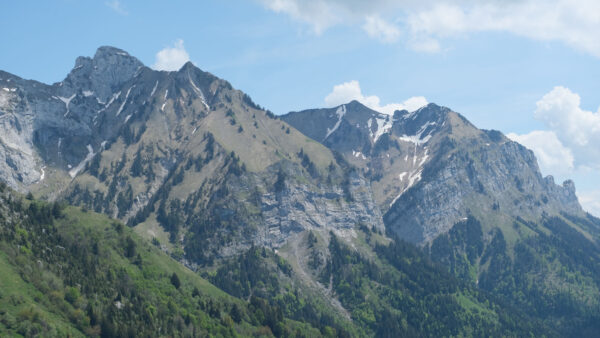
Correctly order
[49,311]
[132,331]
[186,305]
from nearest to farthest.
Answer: [49,311] → [132,331] → [186,305]

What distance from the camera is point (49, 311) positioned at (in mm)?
144125

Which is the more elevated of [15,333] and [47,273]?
[47,273]

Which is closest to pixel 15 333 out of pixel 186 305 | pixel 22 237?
pixel 22 237

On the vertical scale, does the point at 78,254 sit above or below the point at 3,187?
below

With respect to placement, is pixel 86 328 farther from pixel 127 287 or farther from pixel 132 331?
pixel 127 287

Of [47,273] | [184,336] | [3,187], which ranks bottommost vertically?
[184,336]

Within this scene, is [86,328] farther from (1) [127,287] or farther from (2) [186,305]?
(2) [186,305]

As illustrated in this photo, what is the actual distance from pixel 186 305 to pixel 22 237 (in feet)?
207

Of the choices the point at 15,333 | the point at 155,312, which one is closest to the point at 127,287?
the point at 155,312

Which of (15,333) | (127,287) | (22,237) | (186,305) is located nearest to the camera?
(15,333)

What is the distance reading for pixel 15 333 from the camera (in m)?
127

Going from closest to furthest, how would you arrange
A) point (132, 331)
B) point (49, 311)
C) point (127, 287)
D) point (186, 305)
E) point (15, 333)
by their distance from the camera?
point (15, 333)
point (49, 311)
point (132, 331)
point (127, 287)
point (186, 305)

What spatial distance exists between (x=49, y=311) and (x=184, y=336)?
47723mm

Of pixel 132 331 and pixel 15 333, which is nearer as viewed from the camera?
pixel 15 333
